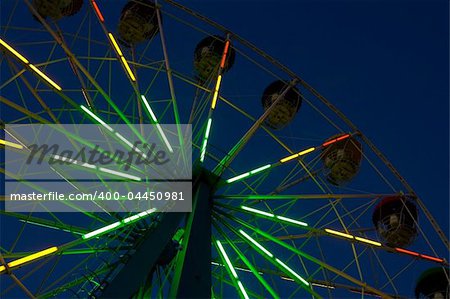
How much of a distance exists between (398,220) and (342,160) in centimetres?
211

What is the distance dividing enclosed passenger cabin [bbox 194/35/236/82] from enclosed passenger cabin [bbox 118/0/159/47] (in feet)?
4.51

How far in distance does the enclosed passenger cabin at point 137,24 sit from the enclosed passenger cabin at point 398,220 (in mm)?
7522

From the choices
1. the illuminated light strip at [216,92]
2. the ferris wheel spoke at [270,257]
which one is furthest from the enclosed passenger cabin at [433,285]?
the illuminated light strip at [216,92]

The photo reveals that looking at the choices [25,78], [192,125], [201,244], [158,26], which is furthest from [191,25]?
[201,244]

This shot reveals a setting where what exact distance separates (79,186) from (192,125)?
9.12 feet

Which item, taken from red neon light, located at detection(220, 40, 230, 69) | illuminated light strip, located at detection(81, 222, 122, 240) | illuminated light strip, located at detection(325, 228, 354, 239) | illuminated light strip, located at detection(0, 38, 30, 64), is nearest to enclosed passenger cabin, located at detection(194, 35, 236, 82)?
red neon light, located at detection(220, 40, 230, 69)

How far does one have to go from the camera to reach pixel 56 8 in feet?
49.3

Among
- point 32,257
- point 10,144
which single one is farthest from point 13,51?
point 32,257

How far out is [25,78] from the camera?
40.7 feet

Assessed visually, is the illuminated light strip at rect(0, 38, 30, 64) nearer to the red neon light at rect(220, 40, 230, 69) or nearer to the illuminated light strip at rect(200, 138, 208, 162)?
the illuminated light strip at rect(200, 138, 208, 162)

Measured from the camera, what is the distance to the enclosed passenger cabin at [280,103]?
15578mm

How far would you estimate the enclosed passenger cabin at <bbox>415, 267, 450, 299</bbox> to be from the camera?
1478 centimetres

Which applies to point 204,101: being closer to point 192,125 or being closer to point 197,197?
point 192,125

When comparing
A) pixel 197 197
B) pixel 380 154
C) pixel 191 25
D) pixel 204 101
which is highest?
pixel 191 25
